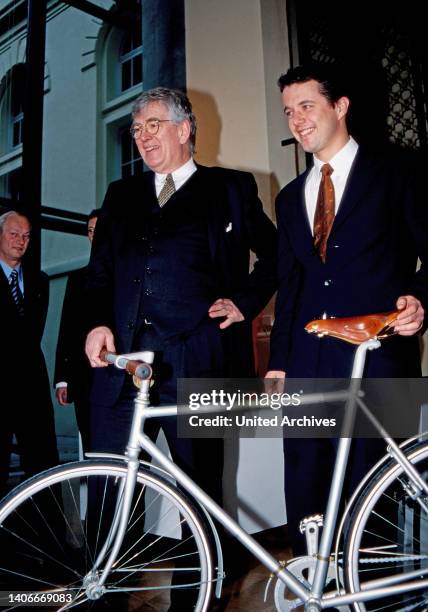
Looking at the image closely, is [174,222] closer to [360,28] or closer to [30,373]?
[30,373]

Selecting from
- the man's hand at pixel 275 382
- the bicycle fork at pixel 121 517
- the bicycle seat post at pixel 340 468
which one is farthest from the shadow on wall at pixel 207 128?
the bicycle fork at pixel 121 517

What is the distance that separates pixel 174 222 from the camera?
1.79 meters

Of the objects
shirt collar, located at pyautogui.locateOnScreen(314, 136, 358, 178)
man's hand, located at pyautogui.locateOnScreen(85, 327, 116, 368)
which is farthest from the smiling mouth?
man's hand, located at pyautogui.locateOnScreen(85, 327, 116, 368)

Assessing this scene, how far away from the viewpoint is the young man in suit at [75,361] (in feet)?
9.32

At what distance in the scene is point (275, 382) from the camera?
68.0 inches

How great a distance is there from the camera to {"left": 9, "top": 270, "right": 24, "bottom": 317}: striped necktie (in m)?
2.68

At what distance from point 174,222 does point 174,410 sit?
0.68 metres

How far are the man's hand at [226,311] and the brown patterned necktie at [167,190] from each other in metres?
0.43

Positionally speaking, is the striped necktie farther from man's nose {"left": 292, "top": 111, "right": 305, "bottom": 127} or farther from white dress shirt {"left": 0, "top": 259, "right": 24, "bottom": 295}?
man's nose {"left": 292, "top": 111, "right": 305, "bottom": 127}

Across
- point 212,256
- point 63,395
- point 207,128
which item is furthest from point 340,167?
point 207,128

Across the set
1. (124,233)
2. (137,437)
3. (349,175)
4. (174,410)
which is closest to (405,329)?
(349,175)

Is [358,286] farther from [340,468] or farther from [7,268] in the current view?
[7,268]

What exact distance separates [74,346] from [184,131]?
1486 mm

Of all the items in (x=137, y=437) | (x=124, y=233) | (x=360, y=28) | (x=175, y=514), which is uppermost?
(x=360, y=28)
